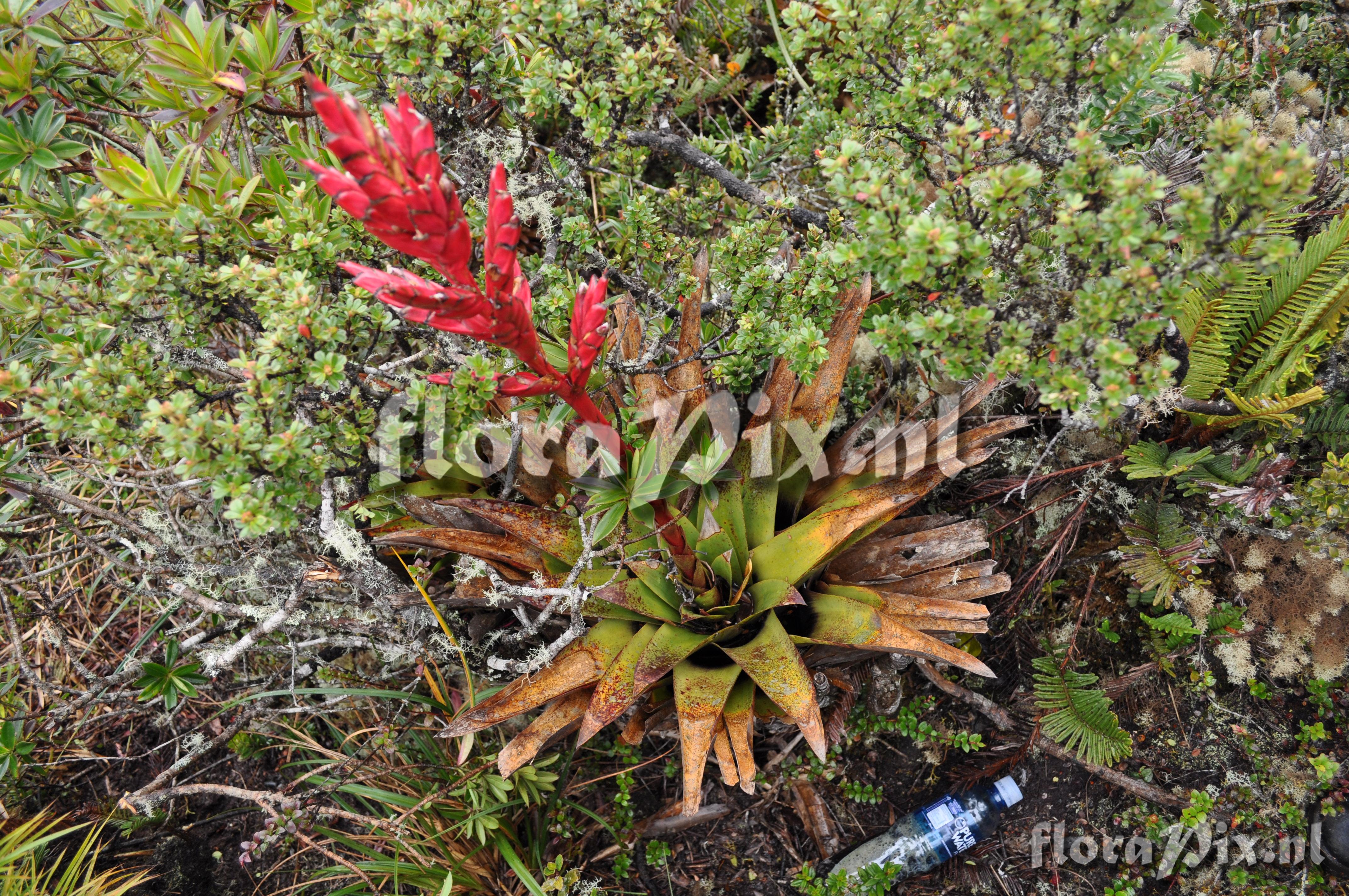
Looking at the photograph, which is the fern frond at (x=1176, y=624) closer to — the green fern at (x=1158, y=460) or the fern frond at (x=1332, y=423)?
the green fern at (x=1158, y=460)

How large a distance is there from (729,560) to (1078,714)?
1.12 m

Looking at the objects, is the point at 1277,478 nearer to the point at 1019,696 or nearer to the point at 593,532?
the point at 1019,696

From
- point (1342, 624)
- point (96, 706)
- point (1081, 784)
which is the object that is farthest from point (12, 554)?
point (1342, 624)

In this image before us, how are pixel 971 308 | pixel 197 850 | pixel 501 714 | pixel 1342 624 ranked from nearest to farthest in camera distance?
1. pixel 971 308
2. pixel 501 714
3. pixel 1342 624
4. pixel 197 850

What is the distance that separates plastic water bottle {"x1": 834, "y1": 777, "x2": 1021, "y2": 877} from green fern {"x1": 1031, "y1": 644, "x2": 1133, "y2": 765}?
243mm

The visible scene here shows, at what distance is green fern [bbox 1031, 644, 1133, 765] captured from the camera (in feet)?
6.63

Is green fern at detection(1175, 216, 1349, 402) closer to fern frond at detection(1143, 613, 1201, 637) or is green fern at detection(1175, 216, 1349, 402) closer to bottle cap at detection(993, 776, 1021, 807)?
fern frond at detection(1143, 613, 1201, 637)

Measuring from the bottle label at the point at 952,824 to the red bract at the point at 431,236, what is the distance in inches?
70.3

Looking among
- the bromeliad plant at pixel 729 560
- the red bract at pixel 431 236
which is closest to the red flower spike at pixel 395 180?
the red bract at pixel 431 236

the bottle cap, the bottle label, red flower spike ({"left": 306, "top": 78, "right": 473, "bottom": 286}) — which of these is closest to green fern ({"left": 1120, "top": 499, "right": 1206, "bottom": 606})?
the bottle cap

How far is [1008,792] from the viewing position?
218cm

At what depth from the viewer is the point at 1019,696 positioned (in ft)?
7.45

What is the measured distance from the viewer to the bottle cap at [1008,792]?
2176mm

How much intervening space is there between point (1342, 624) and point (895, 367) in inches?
55.2
